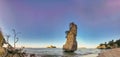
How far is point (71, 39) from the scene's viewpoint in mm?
155250

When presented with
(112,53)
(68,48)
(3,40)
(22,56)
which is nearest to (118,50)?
(112,53)

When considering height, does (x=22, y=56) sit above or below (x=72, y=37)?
below

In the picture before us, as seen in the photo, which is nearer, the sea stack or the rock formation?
the rock formation

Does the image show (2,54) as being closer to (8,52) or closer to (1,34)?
(8,52)

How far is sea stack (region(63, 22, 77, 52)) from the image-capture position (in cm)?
15288

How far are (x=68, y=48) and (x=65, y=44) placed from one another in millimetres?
6032

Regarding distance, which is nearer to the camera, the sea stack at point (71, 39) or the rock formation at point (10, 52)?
the rock formation at point (10, 52)

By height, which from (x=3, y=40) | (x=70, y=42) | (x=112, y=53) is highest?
(x=70, y=42)

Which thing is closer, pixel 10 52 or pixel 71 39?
pixel 10 52

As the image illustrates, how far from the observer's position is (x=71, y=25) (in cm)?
15938

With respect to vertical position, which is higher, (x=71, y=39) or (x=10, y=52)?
(x=71, y=39)

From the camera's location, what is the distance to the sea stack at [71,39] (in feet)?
502

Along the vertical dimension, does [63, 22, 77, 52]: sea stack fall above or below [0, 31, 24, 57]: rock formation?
above

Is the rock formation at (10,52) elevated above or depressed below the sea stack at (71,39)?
below
